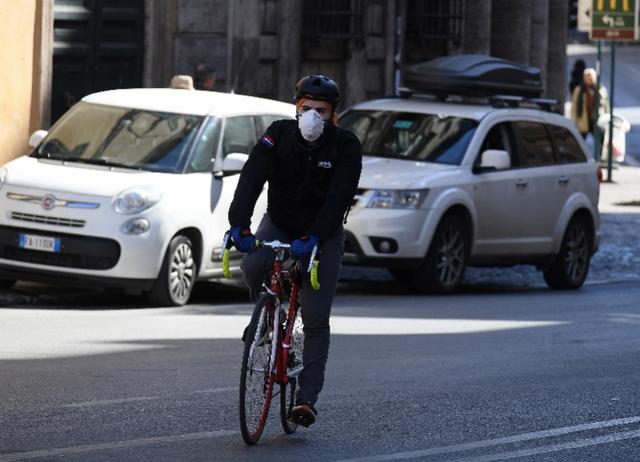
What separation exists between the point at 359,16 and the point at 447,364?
15932 millimetres

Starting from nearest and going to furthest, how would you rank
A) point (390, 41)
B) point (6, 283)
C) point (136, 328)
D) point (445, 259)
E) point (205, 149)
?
1. point (136, 328)
2. point (6, 283)
3. point (205, 149)
4. point (445, 259)
5. point (390, 41)

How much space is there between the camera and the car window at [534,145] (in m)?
19.3

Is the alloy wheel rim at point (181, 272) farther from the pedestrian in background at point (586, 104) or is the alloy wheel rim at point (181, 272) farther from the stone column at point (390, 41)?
the pedestrian in background at point (586, 104)

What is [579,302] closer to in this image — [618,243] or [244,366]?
[618,243]

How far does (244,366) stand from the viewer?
8547mm

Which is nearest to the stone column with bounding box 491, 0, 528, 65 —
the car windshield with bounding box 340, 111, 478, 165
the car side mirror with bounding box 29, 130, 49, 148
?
the car windshield with bounding box 340, 111, 478, 165

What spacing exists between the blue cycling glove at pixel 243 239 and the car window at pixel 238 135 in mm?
7666

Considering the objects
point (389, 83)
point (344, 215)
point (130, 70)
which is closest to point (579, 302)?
point (130, 70)

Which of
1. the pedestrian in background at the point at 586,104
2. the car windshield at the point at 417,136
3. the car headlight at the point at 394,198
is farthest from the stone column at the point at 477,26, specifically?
the car headlight at the point at 394,198

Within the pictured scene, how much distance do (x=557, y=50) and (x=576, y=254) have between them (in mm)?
20796

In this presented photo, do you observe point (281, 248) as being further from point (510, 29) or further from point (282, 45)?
point (510, 29)

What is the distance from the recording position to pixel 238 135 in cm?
1669

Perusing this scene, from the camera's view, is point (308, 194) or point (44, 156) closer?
point (308, 194)

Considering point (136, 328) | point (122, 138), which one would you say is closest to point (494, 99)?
point (122, 138)
